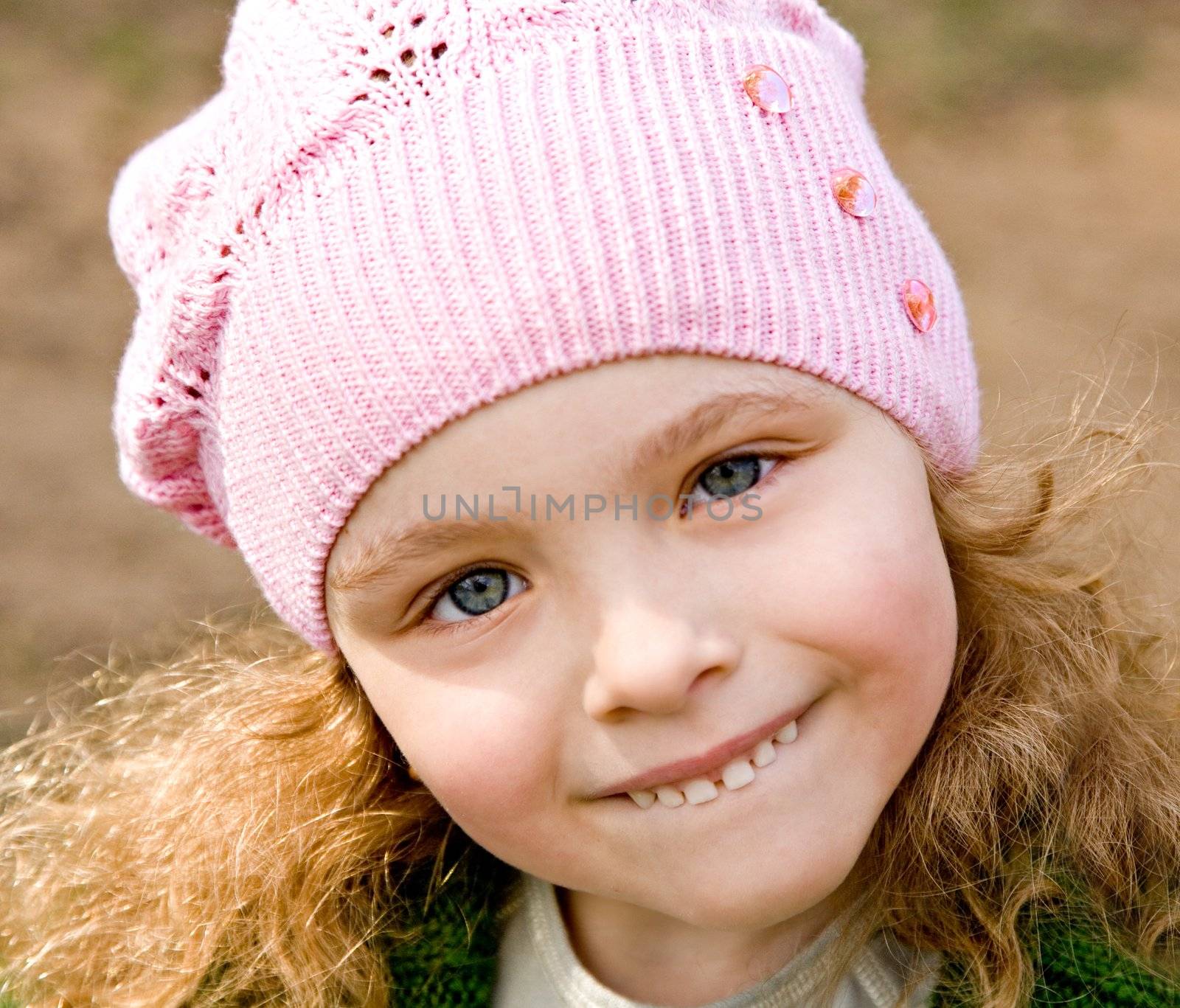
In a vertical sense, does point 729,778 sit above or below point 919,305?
below

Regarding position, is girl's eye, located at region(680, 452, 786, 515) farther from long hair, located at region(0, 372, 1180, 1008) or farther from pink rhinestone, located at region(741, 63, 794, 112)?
pink rhinestone, located at region(741, 63, 794, 112)

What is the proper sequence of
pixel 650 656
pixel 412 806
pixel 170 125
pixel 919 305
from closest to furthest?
pixel 650 656, pixel 919 305, pixel 412 806, pixel 170 125

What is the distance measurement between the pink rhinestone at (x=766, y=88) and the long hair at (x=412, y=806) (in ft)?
1.46

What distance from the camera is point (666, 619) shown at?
53.9 inches

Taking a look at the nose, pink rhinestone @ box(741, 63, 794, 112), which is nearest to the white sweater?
the nose

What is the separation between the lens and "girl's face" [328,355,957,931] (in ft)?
4.52

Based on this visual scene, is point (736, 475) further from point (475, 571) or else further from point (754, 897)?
point (754, 897)

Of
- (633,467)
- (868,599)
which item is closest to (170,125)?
(633,467)

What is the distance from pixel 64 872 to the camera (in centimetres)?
210

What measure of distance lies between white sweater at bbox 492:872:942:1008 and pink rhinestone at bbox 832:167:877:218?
0.83 m

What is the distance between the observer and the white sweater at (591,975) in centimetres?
166

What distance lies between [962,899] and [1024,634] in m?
0.34

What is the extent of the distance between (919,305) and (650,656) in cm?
54

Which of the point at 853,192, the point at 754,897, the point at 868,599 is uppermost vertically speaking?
the point at 853,192
